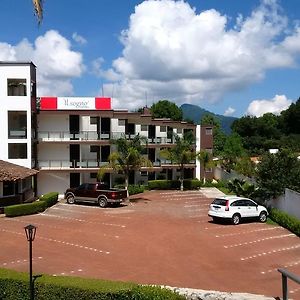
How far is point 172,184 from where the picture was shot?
49.0 m

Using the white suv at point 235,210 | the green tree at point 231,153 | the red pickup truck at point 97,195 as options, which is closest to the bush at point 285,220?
the white suv at point 235,210

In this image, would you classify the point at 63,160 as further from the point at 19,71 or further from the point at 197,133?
the point at 197,133

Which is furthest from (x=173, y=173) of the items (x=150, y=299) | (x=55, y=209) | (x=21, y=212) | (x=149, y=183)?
(x=150, y=299)

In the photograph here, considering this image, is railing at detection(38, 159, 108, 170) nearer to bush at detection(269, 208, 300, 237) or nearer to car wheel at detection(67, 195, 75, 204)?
car wheel at detection(67, 195, 75, 204)

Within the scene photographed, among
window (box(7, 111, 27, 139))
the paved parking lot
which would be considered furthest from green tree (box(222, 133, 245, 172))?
the paved parking lot

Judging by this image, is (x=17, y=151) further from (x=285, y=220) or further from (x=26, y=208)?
(x=285, y=220)

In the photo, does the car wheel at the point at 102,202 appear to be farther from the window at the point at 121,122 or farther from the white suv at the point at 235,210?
the window at the point at 121,122

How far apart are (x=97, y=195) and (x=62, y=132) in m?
10.2

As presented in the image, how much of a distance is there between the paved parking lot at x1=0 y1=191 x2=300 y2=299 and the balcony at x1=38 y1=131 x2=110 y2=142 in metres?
11.8

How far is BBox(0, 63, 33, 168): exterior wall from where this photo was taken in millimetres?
38500

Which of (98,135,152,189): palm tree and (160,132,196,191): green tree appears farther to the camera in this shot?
(160,132,196,191): green tree

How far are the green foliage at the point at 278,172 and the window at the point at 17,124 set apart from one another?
68.6 ft

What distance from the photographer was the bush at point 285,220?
2431cm

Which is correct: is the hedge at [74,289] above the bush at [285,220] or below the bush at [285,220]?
above
